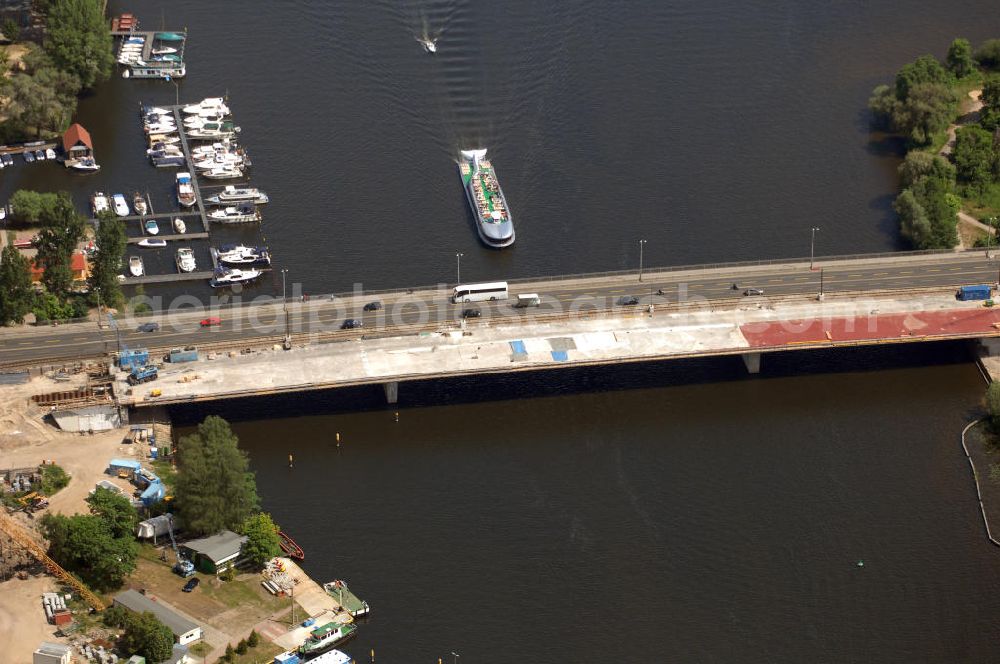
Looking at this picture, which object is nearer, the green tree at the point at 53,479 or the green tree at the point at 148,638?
the green tree at the point at 148,638

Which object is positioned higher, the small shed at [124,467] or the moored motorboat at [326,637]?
the small shed at [124,467]

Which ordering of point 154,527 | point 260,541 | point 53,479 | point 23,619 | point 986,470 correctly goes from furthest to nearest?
point 986,470 < point 53,479 < point 154,527 < point 260,541 < point 23,619

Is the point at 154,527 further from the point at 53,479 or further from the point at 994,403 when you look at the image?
the point at 994,403

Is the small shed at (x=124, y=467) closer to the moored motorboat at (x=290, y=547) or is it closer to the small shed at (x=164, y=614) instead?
the moored motorboat at (x=290, y=547)

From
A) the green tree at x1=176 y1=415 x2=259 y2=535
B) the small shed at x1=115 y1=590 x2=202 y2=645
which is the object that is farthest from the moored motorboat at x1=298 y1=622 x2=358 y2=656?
the green tree at x1=176 y1=415 x2=259 y2=535

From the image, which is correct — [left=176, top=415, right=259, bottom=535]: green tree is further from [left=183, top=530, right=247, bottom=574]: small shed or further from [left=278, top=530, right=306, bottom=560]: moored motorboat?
[left=278, top=530, right=306, bottom=560]: moored motorboat

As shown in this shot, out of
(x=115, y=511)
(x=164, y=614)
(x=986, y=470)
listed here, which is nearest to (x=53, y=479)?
(x=115, y=511)

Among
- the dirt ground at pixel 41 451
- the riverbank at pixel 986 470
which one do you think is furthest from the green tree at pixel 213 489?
the riverbank at pixel 986 470
